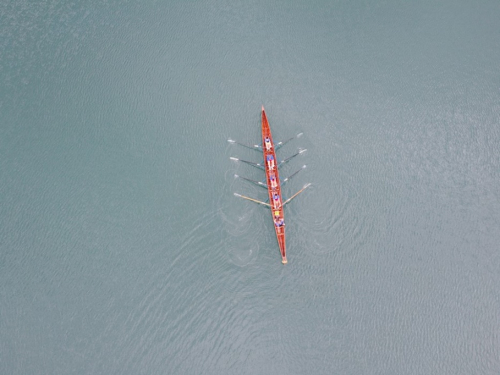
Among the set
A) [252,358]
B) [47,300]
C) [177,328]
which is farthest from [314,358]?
[47,300]

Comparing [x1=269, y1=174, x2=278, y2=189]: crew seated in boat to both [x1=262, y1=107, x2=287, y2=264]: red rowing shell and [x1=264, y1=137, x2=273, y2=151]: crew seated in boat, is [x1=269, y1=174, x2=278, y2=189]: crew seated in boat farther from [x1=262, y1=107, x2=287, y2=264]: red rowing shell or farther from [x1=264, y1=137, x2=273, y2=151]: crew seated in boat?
[x1=264, y1=137, x2=273, y2=151]: crew seated in boat

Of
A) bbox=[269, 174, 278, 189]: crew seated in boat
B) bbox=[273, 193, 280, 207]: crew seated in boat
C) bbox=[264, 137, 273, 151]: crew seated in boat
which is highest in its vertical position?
bbox=[264, 137, 273, 151]: crew seated in boat

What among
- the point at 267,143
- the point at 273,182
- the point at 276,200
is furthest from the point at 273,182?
the point at 267,143

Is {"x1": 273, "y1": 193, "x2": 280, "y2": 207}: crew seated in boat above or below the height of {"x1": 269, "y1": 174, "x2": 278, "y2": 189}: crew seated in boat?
below

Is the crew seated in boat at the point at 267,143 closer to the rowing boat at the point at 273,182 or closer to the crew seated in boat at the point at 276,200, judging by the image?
the rowing boat at the point at 273,182

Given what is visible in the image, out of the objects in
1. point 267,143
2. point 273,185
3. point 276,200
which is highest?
point 267,143

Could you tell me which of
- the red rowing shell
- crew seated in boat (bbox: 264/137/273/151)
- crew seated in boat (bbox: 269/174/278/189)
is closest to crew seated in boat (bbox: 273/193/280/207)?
the red rowing shell

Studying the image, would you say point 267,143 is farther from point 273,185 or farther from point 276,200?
point 276,200

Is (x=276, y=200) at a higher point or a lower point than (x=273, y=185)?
lower
